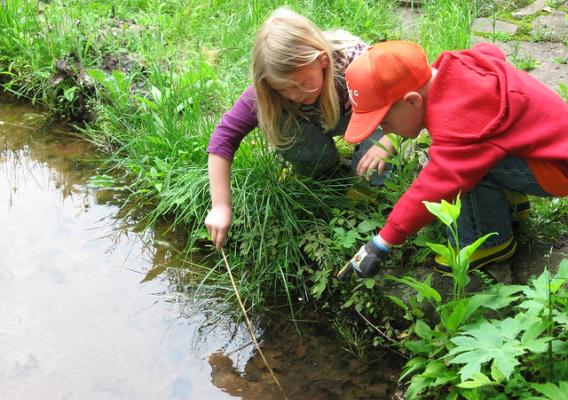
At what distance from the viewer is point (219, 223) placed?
2326 mm

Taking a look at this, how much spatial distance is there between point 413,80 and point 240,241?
1.07m

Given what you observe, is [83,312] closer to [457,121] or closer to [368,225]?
[368,225]

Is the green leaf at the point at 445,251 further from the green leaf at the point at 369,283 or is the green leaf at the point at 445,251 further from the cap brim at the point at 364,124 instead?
the green leaf at the point at 369,283

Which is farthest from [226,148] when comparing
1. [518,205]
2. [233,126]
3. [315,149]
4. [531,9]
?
[531,9]

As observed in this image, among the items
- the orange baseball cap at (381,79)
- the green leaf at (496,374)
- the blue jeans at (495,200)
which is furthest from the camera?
the blue jeans at (495,200)

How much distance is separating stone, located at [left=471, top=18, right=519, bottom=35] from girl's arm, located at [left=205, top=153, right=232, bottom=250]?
1.89 meters

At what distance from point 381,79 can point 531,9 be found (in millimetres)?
2393

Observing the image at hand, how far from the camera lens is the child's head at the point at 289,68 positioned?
2.11 m

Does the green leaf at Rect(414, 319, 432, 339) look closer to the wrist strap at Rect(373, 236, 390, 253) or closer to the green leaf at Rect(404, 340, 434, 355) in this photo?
the green leaf at Rect(404, 340, 434, 355)

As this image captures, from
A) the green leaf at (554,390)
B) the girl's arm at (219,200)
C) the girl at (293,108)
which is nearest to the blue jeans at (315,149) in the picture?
the girl at (293,108)

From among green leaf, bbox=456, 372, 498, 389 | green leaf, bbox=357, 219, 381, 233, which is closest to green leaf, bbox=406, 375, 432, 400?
green leaf, bbox=456, 372, 498, 389

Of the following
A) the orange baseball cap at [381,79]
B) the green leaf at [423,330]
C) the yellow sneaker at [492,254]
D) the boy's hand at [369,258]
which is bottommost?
the green leaf at [423,330]

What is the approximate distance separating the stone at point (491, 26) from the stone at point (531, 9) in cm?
16

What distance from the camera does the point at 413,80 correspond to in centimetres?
192
